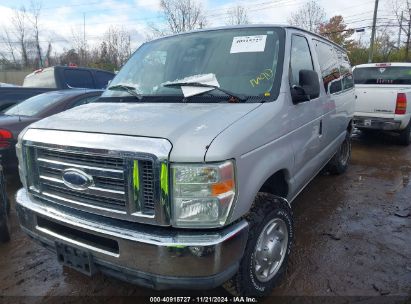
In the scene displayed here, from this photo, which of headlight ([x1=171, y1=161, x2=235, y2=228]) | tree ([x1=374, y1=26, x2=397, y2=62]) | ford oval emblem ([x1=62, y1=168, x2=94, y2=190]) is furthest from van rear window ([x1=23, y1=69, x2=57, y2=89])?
tree ([x1=374, y1=26, x2=397, y2=62])

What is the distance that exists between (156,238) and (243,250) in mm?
583

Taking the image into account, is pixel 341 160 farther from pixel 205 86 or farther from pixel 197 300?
pixel 197 300

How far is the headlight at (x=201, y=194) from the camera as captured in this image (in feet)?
6.45

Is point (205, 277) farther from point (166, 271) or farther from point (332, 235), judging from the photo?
point (332, 235)

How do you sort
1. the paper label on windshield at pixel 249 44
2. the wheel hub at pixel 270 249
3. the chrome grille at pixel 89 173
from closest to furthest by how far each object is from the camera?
the chrome grille at pixel 89 173, the wheel hub at pixel 270 249, the paper label on windshield at pixel 249 44

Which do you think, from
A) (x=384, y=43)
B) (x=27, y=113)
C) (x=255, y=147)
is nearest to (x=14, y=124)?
(x=27, y=113)

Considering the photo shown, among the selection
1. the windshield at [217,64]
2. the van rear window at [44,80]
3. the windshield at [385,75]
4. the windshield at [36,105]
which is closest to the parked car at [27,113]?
the windshield at [36,105]

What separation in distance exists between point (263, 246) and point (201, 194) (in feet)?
A: 3.02

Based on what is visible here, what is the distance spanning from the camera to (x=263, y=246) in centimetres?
262

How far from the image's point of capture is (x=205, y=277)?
2.04 m

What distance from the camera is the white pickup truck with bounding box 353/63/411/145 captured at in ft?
23.4

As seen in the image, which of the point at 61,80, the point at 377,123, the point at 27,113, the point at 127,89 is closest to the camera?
the point at 127,89

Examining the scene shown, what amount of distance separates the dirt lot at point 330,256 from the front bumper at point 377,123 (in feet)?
8.29

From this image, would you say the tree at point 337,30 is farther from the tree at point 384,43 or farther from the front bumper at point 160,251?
the front bumper at point 160,251
